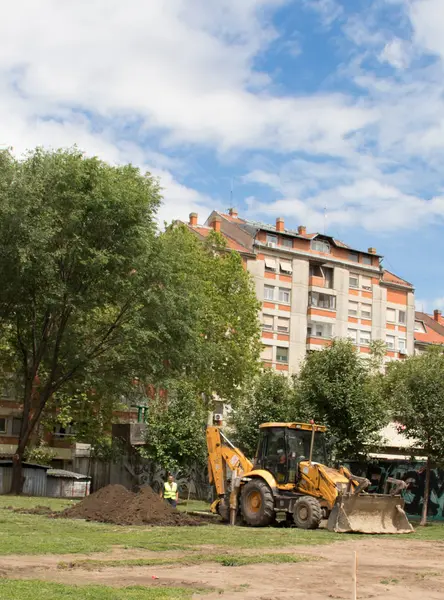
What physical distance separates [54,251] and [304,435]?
15293 millimetres

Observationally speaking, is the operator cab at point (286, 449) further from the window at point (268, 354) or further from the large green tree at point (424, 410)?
the window at point (268, 354)

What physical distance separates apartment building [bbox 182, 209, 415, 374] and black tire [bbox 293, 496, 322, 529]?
149ft

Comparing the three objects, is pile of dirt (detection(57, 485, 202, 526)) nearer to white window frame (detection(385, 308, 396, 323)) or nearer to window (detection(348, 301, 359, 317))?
window (detection(348, 301, 359, 317))

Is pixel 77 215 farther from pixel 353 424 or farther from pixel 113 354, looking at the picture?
pixel 353 424

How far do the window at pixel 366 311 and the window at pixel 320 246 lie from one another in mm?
6178

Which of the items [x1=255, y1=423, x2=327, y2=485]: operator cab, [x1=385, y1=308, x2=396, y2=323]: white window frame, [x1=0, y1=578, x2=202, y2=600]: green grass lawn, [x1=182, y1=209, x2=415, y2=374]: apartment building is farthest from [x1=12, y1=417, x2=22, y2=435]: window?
[x1=0, y1=578, x2=202, y2=600]: green grass lawn

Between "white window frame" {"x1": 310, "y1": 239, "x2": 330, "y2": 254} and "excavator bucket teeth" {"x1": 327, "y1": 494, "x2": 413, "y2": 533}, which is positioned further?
"white window frame" {"x1": 310, "y1": 239, "x2": 330, "y2": 254}

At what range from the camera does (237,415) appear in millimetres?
41469

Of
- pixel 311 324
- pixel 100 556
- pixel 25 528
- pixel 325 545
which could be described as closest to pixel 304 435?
pixel 325 545

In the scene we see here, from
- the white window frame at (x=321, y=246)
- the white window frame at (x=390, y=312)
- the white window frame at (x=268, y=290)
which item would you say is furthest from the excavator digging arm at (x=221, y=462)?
the white window frame at (x=390, y=312)

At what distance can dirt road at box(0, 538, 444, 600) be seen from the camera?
12016mm

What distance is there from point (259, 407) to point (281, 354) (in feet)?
108

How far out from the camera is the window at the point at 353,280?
78.8 m

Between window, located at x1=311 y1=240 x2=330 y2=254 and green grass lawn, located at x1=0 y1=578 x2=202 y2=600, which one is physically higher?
window, located at x1=311 y1=240 x2=330 y2=254
